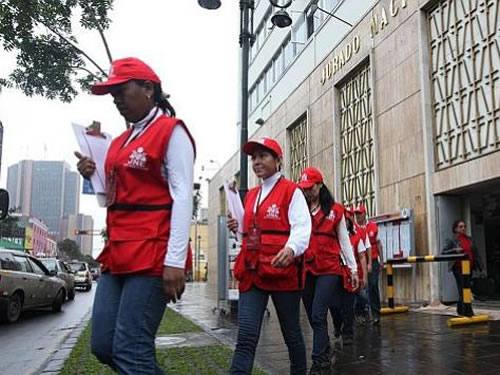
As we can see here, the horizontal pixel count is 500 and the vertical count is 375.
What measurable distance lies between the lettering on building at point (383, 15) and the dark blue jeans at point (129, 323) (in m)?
12.1

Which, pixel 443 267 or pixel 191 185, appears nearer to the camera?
pixel 191 185

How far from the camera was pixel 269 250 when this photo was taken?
3965 millimetres

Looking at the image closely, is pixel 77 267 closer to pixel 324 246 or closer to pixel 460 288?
pixel 460 288

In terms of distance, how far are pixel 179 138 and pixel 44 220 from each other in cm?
10058

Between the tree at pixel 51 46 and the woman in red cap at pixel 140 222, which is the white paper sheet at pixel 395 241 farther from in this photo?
the woman in red cap at pixel 140 222

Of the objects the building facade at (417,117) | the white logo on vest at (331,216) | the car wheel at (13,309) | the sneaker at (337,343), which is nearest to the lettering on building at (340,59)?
the building facade at (417,117)

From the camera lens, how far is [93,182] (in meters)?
3.14

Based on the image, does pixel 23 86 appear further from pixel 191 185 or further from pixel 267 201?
pixel 191 185

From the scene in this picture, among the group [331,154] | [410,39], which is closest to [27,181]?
[331,154]

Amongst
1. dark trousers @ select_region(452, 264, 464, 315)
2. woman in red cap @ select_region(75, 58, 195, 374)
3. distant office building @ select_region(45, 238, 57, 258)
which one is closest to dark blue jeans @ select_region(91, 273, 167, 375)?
woman in red cap @ select_region(75, 58, 195, 374)

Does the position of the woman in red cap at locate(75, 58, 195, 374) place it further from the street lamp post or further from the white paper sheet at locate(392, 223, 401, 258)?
the white paper sheet at locate(392, 223, 401, 258)

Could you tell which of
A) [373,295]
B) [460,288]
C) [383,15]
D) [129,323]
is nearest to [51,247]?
[383,15]

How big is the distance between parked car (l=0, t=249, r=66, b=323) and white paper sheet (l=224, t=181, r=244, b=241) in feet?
29.3

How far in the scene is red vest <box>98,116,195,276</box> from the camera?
9.05 feet
